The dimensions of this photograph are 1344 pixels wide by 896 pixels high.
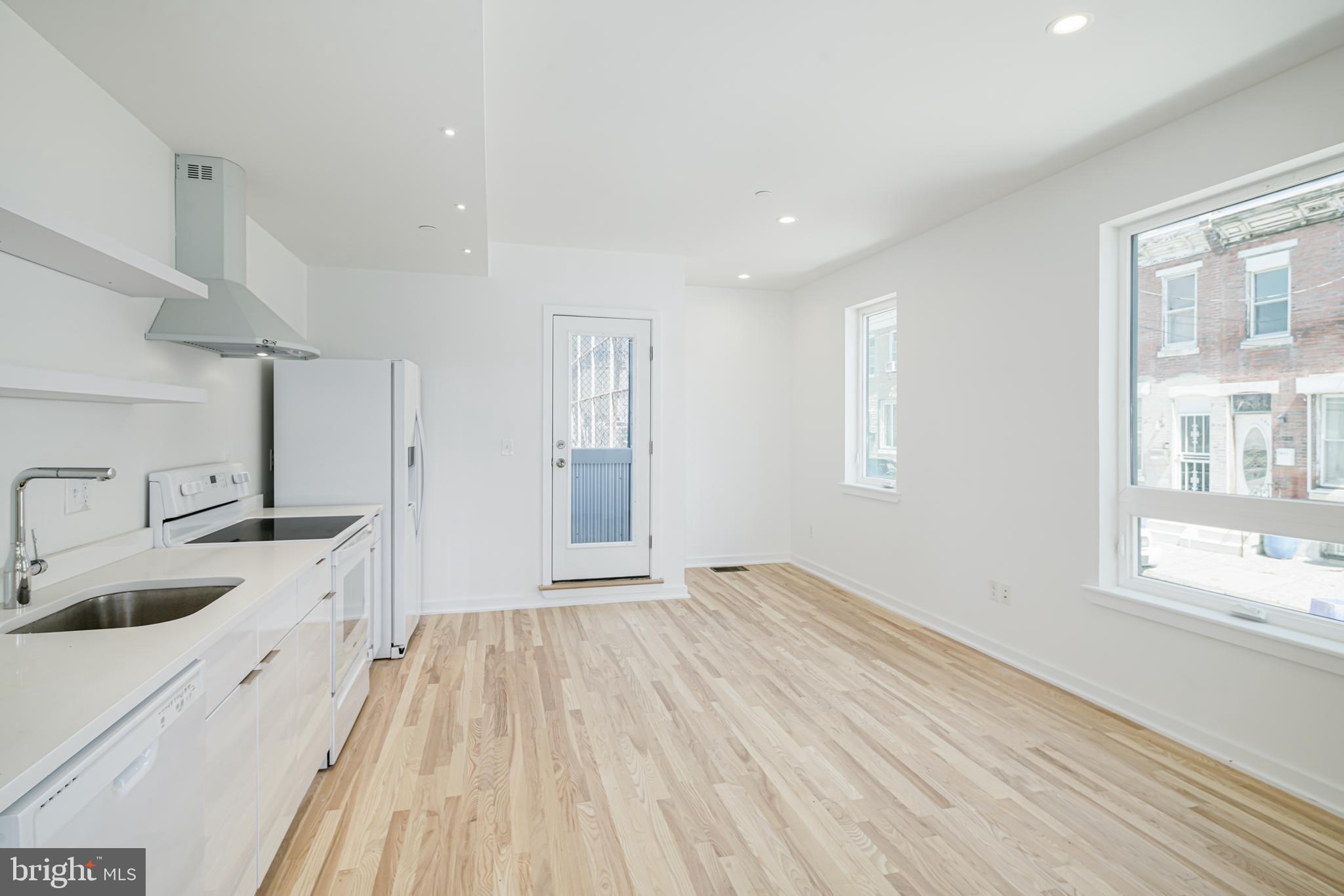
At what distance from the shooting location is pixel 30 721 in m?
0.95

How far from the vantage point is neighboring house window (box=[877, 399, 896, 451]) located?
473cm

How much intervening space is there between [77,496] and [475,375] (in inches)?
104

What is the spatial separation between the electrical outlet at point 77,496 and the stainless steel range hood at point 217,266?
0.63m

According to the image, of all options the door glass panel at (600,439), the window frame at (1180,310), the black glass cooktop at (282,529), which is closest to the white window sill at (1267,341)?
Result: the window frame at (1180,310)

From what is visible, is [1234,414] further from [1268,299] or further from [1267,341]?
[1268,299]

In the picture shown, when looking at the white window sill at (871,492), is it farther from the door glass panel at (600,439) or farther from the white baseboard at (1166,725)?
the door glass panel at (600,439)

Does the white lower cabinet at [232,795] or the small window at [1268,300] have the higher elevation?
the small window at [1268,300]

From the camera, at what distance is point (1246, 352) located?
2.53 m

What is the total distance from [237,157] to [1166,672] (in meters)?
4.50

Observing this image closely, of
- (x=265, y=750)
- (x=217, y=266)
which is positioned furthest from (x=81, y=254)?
(x=265, y=750)

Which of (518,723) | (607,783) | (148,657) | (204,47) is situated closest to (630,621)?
(518,723)

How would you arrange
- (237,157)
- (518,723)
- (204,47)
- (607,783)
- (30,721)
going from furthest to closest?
(518,723) → (237,157) → (607,783) → (204,47) → (30,721)

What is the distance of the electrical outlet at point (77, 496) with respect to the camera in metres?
1.86

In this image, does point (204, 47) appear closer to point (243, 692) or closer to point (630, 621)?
point (243, 692)
